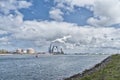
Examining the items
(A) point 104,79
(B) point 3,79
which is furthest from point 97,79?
(B) point 3,79

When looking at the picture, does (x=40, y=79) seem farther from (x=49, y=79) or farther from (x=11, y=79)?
(x=11, y=79)

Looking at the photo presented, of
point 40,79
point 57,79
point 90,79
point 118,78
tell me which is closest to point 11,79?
point 40,79

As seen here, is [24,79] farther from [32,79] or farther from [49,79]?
[49,79]

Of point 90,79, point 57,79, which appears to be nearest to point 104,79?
point 90,79

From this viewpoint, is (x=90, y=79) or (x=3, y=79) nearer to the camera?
(x=90, y=79)

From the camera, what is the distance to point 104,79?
3294 centimetres

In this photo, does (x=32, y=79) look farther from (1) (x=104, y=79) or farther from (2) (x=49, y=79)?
(1) (x=104, y=79)

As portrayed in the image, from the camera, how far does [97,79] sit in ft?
113

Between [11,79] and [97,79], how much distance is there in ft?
109

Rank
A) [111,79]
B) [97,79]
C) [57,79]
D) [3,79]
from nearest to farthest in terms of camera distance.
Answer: [111,79] < [97,79] < [57,79] < [3,79]

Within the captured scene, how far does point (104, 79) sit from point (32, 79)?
3100 centimetres

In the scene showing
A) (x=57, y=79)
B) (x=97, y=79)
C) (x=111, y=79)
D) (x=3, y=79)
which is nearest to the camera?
(x=111, y=79)

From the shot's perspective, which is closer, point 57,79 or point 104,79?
point 104,79

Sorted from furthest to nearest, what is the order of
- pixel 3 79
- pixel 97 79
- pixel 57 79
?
pixel 3 79, pixel 57 79, pixel 97 79
